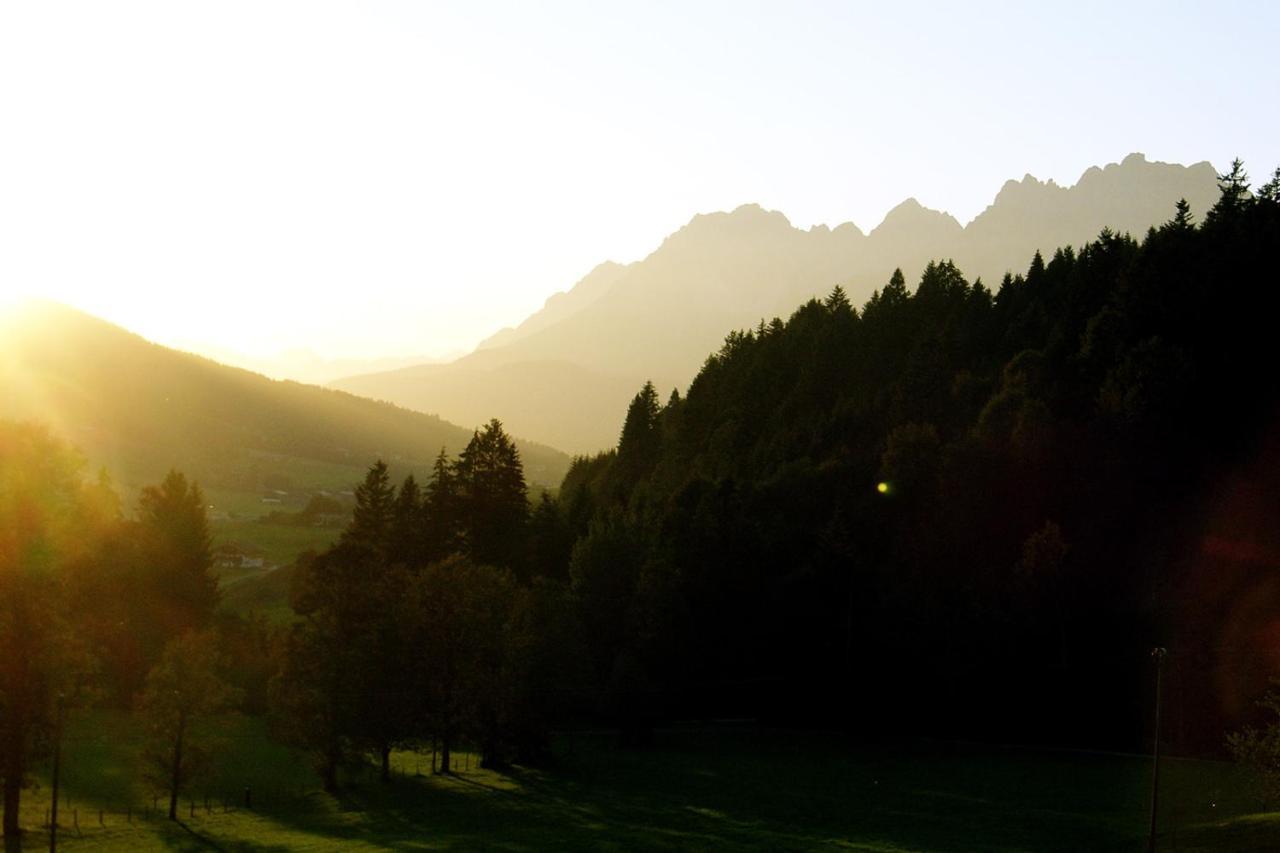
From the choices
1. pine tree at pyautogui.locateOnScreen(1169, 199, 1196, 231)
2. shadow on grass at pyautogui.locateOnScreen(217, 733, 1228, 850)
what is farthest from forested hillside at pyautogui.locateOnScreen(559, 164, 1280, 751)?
shadow on grass at pyautogui.locateOnScreen(217, 733, 1228, 850)

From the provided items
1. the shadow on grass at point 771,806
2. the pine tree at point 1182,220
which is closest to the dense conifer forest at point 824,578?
the pine tree at point 1182,220

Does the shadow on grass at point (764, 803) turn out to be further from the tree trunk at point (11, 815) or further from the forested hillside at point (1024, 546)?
the tree trunk at point (11, 815)

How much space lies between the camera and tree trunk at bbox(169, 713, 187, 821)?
58125 mm

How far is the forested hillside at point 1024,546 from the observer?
7269cm

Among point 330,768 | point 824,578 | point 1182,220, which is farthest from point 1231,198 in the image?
point 330,768

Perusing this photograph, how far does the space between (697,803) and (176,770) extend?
87.8 ft

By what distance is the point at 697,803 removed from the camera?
193 ft

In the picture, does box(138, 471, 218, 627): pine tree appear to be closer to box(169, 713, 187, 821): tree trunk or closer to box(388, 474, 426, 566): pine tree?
box(388, 474, 426, 566): pine tree

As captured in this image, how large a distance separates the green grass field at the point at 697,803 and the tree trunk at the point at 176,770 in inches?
50.0

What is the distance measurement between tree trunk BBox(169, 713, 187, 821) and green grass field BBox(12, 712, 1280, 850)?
1.27 meters

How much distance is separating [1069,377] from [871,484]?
1770 cm

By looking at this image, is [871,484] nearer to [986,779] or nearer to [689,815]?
[986,779]

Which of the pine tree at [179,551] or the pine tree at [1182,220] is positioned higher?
the pine tree at [1182,220]

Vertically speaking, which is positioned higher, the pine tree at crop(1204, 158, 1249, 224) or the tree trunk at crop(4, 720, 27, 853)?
the pine tree at crop(1204, 158, 1249, 224)
